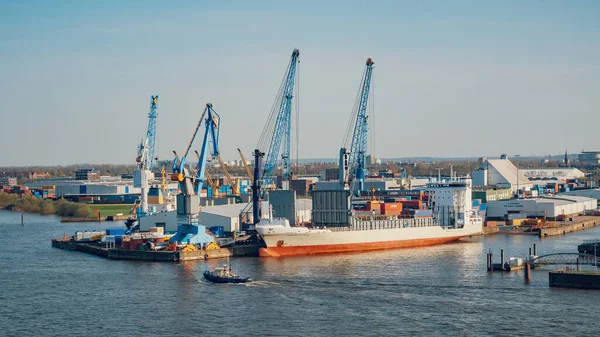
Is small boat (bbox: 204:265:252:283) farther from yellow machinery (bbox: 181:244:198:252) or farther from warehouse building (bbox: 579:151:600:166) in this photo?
warehouse building (bbox: 579:151:600:166)

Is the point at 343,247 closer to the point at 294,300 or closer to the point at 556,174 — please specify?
the point at 294,300

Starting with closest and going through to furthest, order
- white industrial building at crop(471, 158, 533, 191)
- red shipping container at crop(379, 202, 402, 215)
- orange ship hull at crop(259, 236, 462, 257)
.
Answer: orange ship hull at crop(259, 236, 462, 257) < red shipping container at crop(379, 202, 402, 215) < white industrial building at crop(471, 158, 533, 191)

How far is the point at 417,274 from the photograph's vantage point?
26.0 metres

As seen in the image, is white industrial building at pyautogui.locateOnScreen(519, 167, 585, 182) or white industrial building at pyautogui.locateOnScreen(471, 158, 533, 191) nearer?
white industrial building at pyautogui.locateOnScreen(471, 158, 533, 191)

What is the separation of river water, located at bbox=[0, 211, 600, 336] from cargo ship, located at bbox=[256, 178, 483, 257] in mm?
1372

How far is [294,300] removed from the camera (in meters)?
21.8

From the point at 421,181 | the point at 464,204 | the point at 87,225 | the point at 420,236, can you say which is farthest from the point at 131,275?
the point at 421,181

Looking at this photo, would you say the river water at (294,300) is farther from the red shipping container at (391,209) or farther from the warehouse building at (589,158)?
the warehouse building at (589,158)

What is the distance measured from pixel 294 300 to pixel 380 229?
13229 mm

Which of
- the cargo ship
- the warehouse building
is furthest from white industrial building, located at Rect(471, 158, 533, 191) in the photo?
the warehouse building

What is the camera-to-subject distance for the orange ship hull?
31688 millimetres

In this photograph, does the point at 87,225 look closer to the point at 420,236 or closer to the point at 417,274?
the point at 420,236

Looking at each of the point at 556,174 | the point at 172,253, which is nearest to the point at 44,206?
the point at 172,253

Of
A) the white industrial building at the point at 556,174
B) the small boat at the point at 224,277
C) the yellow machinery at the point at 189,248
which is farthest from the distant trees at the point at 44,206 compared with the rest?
the white industrial building at the point at 556,174
